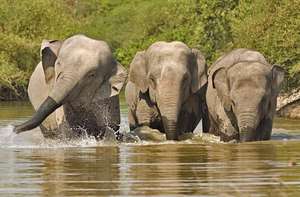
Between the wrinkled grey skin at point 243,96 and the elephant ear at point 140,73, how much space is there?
1.48m

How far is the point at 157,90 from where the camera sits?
2438cm

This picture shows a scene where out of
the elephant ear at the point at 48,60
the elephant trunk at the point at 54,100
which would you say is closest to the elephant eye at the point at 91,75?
the elephant trunk at the point at 54,100

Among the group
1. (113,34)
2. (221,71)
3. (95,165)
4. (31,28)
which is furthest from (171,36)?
(95,165)

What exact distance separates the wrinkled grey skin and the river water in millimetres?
527

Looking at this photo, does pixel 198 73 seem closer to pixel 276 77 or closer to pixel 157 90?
pixel 157 90

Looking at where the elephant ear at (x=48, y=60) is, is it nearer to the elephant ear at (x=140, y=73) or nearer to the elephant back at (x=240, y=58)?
the elephant ear at (x=140, y=73)

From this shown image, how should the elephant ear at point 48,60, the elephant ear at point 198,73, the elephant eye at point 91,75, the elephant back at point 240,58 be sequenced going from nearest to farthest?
the elephant eye at point 91,75, the elephant ear at point 48,60, the elephant back at point 240,58, the elephant ear at point 198,73

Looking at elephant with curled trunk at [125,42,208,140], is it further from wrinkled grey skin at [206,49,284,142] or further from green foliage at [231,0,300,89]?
green foliage at [231,0,300,89]

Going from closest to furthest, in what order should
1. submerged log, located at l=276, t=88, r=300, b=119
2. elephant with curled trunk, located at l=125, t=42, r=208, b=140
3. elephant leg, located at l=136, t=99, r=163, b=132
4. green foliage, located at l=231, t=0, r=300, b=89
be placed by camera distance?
elephant with curled trunk, located at l=125, t=42, r=208, b=140 → elephant leg, located at l=136, t=99, r=163, b=132 → green foliage, located at l=231, t=0, r=300, b=89 → submerged log, located at l=276, t=88, r=300, b=119

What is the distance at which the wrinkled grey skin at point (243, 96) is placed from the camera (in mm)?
23094

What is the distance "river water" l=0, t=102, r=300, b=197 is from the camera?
46.0ft

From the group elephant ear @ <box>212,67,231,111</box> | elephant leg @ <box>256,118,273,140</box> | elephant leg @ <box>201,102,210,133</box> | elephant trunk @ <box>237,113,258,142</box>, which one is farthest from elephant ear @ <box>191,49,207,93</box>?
elephant trunk @ <box>237,113,258,142</box>

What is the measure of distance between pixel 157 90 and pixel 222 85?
1.38m

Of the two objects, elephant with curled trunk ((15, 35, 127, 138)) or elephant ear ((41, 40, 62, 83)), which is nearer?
elephant with curled trunk ((15, 35, 127, 138))
